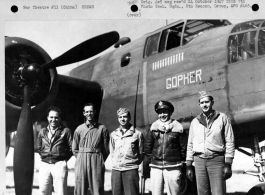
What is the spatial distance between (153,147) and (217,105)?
1.39 meters

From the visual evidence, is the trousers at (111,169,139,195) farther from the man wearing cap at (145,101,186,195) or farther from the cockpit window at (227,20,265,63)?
the cockpit window at (227,20,265,63)

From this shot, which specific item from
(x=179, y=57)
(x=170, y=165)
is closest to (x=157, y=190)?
(x=170, y=165)

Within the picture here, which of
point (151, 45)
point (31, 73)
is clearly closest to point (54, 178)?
point (31, 73)

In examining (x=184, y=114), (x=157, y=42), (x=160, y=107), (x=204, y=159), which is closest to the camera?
(x=204, y=159)

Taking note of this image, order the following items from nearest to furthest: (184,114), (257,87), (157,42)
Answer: (257,87), (184,114), (157,42)

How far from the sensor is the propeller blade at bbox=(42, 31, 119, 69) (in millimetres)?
5770

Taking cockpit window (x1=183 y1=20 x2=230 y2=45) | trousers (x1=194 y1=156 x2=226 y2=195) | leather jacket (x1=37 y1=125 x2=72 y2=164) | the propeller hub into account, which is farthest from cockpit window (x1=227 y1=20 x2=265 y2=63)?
the propeller hub

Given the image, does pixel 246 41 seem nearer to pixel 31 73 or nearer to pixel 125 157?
pixel 125 157

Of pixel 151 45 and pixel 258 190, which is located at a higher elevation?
pixel 151 45

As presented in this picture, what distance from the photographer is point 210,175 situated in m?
3.88

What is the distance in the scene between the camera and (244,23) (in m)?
5.08

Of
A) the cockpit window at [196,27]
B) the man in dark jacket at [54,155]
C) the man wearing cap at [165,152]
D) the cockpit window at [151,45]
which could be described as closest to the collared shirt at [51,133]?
the man in dark jacket at [54,155]

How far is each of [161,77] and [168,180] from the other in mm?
2281

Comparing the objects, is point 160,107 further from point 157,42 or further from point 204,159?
point 157,42
